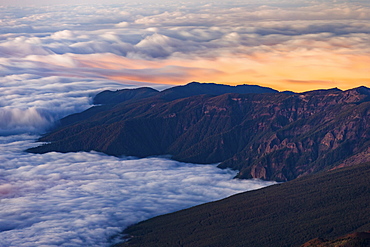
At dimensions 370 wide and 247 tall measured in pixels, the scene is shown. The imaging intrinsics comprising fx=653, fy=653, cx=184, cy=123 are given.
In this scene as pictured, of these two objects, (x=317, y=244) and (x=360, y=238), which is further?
(x=317, y=244)
